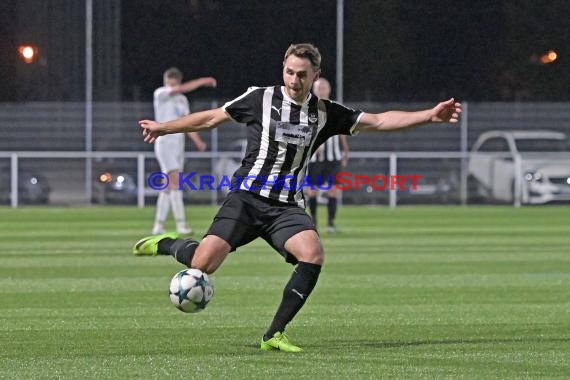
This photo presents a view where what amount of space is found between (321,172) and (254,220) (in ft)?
39.0

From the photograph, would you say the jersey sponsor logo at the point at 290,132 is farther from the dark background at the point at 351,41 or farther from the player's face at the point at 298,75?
the dark background at the point at 351,41

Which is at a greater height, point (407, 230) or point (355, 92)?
point (355, 92)

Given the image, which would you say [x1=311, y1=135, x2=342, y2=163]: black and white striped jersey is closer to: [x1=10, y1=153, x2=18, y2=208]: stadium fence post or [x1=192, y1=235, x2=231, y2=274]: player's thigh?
[x1=10, y1=153, x2=18, y2=208]: stadium fence post

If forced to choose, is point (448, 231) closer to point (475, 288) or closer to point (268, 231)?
point (475, 288)

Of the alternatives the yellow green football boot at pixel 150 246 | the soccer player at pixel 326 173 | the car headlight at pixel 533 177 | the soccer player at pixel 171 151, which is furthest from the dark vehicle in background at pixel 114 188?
the yellow green football boot at pixel 150 246

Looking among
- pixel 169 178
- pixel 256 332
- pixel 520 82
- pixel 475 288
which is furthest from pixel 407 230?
pixel 520 82

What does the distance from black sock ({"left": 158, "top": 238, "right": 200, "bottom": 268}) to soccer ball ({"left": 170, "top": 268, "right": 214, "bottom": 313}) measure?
0.36 metres

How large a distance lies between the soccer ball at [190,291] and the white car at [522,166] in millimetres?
22625

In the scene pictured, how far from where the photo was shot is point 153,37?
35625 millimetres

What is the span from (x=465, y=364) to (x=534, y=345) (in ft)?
3.27

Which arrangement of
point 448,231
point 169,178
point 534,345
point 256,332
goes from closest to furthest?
point 534,345 < point 256,332 < point 169,178 < point 448,231

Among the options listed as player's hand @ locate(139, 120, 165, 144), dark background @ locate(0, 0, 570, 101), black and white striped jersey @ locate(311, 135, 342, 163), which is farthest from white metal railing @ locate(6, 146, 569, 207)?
player's hand @ locate(139, 120, 165, 144)

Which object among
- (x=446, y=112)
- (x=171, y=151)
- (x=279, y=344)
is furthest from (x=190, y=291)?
(x=171, y=151)

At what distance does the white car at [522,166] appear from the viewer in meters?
30.5
